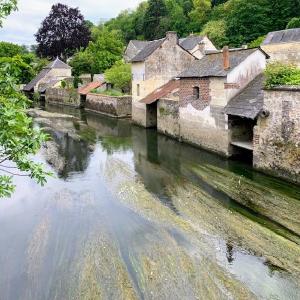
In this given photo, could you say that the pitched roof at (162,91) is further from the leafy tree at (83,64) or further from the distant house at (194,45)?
the leafy tree at (83,64)

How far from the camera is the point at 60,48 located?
75312mm

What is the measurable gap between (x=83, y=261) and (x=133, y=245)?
5.04 feet

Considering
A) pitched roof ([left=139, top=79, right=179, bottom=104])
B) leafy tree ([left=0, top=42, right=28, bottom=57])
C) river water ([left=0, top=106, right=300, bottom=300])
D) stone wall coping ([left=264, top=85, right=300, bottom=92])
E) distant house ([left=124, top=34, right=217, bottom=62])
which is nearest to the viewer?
river water ([left=0, top=106, right=300, bottom=300])

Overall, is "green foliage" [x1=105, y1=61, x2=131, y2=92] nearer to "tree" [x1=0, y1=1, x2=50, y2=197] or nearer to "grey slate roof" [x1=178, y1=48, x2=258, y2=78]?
"grey slate roof" [x1=178, y1=48, x2=258, y2=78]

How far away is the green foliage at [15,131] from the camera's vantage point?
20.2 ft

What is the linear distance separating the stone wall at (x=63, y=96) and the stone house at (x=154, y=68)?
18514 millimetres

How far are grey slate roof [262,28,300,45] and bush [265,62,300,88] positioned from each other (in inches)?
1039

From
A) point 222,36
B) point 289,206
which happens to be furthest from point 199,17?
point 289,206

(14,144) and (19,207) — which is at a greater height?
(14,144)

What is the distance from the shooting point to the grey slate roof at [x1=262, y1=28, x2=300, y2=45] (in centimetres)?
4119

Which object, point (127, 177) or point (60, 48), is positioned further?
point (60, 48)

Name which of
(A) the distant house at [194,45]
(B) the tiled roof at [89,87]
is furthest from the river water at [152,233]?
(A) the distant house at [194,45]

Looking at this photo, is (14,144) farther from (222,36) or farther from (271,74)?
(222,36)

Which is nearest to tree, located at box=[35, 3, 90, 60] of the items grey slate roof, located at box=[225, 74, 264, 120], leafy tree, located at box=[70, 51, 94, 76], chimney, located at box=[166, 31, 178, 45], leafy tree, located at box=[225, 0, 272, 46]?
leafy tree, located at box=[70, 51, 94, 76]
